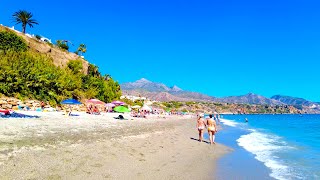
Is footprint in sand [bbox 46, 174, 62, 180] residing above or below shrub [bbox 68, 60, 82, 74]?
below

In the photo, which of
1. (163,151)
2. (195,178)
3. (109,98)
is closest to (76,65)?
(109,98)

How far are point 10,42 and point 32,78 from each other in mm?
13020

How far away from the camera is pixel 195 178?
26.2 feet

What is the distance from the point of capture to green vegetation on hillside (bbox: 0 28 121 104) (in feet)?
107

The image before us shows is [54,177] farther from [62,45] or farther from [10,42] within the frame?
[62,45]

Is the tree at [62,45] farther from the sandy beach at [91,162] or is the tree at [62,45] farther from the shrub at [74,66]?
the sandy beach at [91,162]

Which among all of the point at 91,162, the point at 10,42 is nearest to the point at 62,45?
the point at 10,42

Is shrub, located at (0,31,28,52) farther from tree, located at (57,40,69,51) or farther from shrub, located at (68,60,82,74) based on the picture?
tree, located at (57,40,69,51)

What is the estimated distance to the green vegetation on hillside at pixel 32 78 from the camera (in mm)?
32469

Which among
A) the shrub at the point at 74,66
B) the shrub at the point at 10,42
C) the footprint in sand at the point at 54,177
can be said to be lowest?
the footprint in sand at the point at 54,177

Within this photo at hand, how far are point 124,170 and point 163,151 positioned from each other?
4080mm

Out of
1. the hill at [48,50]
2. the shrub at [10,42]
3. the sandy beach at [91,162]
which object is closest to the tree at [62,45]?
the hill at [48,50]

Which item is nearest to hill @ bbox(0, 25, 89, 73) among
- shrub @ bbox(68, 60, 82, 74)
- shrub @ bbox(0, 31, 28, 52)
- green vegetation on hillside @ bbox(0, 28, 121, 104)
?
shrub @ bbox(68, 60, 82, 74)

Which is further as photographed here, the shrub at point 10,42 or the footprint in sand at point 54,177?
the shrub at point 10,42
